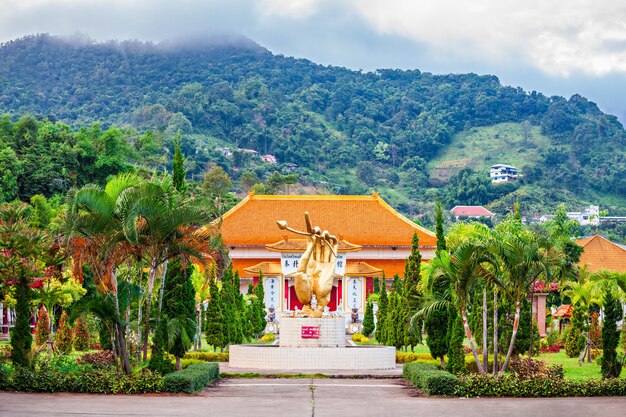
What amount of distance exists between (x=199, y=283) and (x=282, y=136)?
4155 inches

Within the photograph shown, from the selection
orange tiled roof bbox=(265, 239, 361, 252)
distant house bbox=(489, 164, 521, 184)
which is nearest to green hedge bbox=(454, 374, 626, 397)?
orange tiled roof bbox=(265, 239, 361, 252)

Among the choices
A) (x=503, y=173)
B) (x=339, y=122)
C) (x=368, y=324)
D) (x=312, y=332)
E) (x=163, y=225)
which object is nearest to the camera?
(x=163, y=225)

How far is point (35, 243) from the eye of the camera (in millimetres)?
27141

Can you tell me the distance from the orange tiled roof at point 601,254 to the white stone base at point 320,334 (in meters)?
35.4

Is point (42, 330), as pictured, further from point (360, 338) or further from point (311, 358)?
point (360, 338)

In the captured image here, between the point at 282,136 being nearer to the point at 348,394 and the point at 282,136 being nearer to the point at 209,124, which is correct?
the point at 209,124

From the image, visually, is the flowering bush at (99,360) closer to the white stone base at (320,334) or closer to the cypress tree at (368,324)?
the white stone base at (320,334)

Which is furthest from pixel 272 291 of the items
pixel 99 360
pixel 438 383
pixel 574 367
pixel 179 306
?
pixel 438 383

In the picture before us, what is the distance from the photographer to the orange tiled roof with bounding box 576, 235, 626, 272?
64.5 m

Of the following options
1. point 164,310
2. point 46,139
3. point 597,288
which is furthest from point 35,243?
point 46,139

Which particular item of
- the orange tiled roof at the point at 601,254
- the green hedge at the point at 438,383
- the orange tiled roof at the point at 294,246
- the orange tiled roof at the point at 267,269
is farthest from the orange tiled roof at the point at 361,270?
the green hedge at the point at 438,383

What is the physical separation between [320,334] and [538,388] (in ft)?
34.8

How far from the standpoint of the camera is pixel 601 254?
216 ft

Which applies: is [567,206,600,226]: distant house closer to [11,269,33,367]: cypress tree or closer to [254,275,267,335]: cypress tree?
[254,275,267,335]: cypress tree
